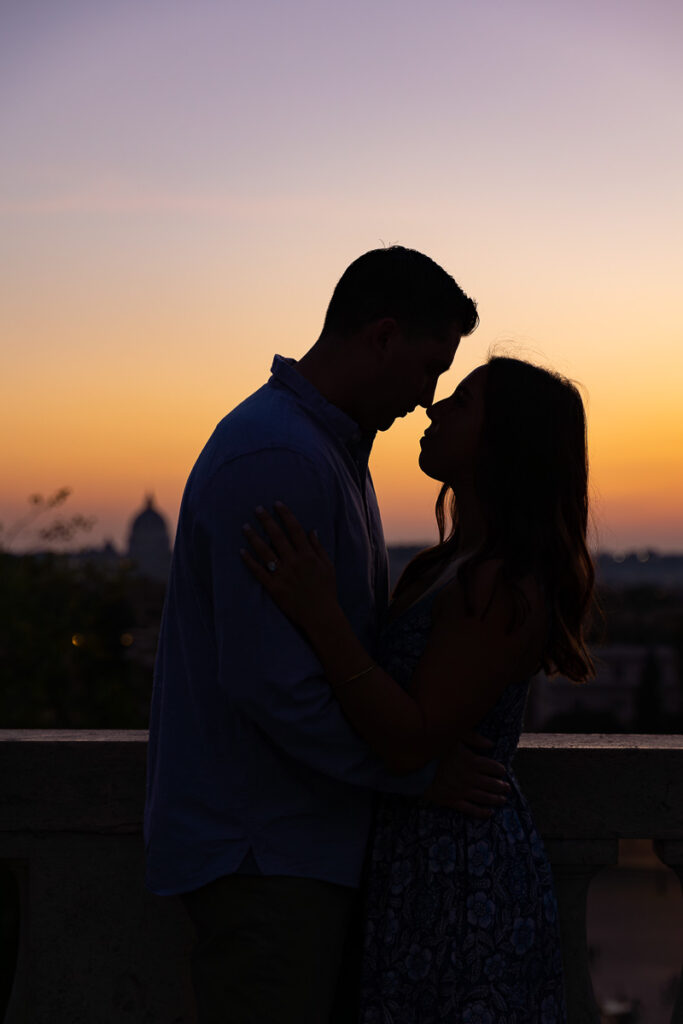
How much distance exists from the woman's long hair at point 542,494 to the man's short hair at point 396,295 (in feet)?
0.70

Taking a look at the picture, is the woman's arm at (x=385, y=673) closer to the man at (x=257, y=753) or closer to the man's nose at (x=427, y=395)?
the man at (x=257, y=753)

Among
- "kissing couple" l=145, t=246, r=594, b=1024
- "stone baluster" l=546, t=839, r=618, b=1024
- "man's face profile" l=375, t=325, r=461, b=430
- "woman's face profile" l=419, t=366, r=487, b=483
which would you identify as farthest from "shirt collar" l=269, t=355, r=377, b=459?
"stone baluster" l=546, t=839, r=618, b=1024

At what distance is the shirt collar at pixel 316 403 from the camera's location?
8.62 ft

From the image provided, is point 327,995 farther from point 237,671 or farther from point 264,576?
point 264,576

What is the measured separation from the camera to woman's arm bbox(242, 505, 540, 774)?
2.36 m

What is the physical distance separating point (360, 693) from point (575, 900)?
110 centimetres

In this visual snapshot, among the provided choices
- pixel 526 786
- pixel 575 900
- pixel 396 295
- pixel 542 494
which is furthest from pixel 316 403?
pixel 575 900

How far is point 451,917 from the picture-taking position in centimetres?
255

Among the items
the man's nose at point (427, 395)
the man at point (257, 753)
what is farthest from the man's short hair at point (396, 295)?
the man at point (257, 753)

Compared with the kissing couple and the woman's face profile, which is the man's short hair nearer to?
the kissing couple

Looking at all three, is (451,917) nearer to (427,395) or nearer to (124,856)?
(124,856)

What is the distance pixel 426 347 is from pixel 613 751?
121 centimetres

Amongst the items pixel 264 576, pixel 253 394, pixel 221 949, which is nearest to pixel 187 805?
pixel 221 949

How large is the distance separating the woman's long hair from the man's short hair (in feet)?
0.70
